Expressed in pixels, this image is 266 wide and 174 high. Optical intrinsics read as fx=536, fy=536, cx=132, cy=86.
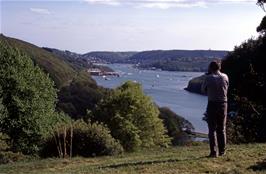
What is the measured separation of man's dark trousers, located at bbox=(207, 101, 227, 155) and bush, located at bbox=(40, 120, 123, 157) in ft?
21.1

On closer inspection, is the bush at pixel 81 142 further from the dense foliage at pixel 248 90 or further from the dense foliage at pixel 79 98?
the dense foliage at pixel 79 98

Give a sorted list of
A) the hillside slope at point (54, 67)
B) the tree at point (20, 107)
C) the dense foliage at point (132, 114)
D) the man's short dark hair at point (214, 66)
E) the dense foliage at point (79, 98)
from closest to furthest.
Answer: the man's short dark hair at point (214, 66) < the tree at point (20, 107) < the dense foliage at point (132, 114) < the dense foliage at point (79, 98) < the hillside slope at point (54, 67)

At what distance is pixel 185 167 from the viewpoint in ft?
36.5

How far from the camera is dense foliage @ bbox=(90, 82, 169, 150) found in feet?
158

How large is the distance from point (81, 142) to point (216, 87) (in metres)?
7.81

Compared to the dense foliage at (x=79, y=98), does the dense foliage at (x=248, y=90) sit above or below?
above

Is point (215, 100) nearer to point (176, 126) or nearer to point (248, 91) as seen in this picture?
point (248, 91)

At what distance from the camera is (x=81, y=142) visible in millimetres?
18547

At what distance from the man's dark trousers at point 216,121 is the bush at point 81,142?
643 centimetres

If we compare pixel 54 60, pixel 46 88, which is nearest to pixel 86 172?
pixel 46 88

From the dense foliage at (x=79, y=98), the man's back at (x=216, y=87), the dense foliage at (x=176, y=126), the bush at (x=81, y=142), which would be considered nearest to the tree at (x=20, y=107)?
the bush at (x=81, y=142)

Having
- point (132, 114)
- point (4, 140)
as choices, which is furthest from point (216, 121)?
point (132, 114)

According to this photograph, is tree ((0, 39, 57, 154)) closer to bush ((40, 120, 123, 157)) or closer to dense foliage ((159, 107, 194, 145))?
bush ((40, 120, 123, 157))

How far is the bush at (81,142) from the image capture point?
1812 centimetres
